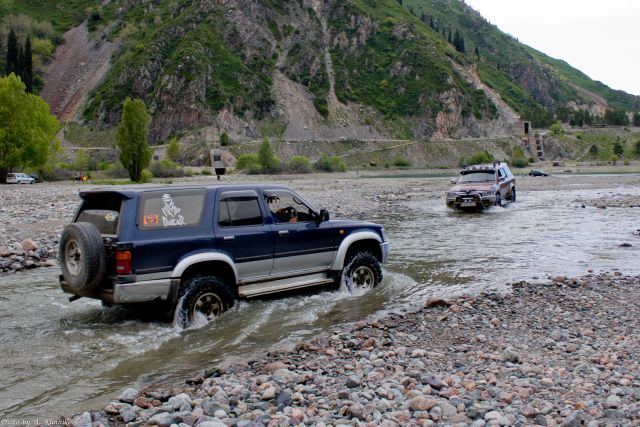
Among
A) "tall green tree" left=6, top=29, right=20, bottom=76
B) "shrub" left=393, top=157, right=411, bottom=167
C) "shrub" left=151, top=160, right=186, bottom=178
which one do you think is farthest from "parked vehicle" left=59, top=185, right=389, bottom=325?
"tall green tree" left=6, top=29, right=20, bottom=76

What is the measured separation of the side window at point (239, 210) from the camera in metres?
8.98

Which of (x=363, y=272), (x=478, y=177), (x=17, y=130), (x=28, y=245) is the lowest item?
(x=363, y=272)

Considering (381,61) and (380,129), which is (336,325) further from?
(381,61)

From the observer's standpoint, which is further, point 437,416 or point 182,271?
point 182,271

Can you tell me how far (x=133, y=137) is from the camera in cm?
5509

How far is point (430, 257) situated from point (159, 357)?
32.4 feet

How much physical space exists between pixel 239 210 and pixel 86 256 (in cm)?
251

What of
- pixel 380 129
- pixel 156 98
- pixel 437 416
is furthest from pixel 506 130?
pixel 437 416

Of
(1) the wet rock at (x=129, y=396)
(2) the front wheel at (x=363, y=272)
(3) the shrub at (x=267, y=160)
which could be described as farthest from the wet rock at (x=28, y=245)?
(3) the shrub at (x=267, y=160)

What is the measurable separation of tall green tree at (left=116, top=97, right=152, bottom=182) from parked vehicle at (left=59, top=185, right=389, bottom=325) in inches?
1916

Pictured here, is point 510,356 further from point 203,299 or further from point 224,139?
point 224,139

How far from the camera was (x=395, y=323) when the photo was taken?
8258 mm

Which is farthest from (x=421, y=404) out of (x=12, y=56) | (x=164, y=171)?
(x=12, y=56)

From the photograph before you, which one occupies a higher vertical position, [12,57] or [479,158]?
[12,57]
